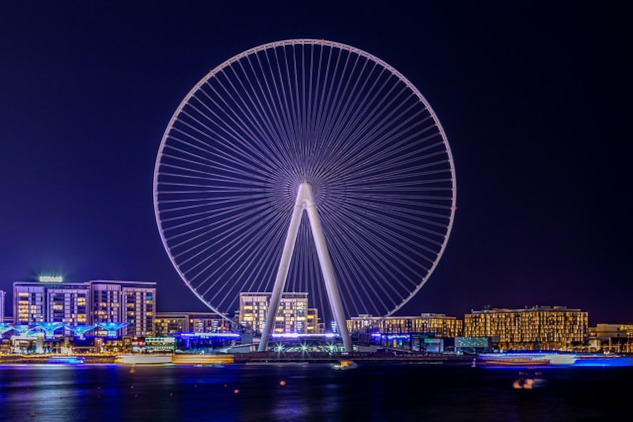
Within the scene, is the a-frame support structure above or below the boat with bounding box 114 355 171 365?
above

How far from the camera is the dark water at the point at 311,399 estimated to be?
2125 inches

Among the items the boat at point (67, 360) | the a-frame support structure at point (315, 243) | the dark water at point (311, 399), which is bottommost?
the boat at point (67, 360)

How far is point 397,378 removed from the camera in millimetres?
91562

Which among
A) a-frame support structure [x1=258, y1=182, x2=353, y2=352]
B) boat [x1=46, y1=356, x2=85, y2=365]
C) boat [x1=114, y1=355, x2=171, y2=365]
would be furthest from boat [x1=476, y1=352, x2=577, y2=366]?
boat [x1=46, y1=356, x2=85, y2=365]

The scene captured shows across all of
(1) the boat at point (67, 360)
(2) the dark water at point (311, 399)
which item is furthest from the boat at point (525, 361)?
(1) the boat at point (67, 360)

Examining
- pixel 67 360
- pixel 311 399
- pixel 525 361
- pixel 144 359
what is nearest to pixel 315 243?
pixel 311 399

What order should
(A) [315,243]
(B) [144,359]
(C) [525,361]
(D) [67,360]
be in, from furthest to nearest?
1. (D) [67,360]
2. (B) [144,359]
3. (C) [525,361]
4. (A) [315,243]

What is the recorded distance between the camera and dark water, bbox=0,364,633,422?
54.0 metres

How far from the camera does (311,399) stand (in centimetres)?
6475

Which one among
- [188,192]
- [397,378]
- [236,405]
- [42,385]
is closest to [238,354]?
[397,378]

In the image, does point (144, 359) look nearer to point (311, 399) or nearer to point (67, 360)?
point (67, 360)

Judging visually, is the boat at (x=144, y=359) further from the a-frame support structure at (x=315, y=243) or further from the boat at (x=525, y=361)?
the a-frame support structure at (x=315, y=243)

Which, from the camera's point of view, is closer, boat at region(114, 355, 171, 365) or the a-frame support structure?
the a-frame support structure

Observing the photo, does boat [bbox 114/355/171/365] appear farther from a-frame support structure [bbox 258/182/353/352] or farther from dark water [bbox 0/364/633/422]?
a-frame support structure [bbox 258/182/353/352]
